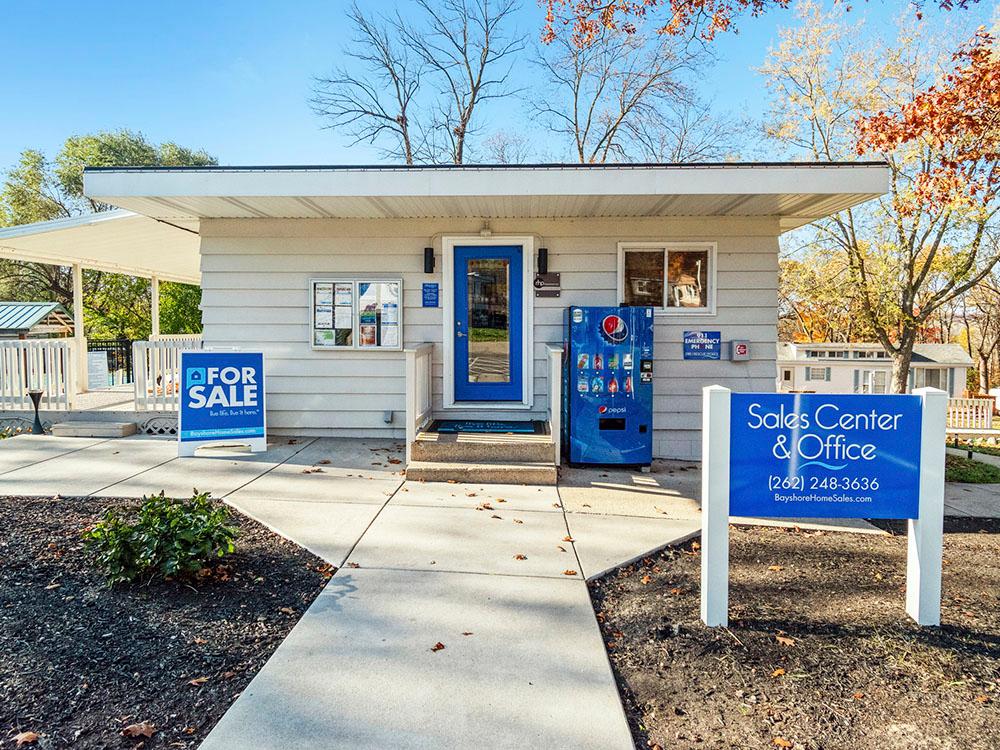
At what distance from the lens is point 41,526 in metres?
4.04

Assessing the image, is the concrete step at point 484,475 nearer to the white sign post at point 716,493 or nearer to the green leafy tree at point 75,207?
the white sign post at point 716,493

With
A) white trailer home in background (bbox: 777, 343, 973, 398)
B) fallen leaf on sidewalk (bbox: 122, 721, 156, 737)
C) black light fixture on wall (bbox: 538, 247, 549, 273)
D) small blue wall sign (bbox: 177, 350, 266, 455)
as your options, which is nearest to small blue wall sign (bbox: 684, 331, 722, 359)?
black light fixture on wall (bbox: 538, 247, 549, 273)

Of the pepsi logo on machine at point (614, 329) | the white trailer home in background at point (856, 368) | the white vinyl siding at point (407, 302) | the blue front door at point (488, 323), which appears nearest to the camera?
the pepsi logo on machine at point (614, 329)

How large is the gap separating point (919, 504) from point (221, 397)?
20.0 ft

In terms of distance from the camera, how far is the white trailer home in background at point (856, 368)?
1245 centimetres

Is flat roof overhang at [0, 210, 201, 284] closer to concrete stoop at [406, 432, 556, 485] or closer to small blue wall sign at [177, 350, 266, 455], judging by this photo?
small blue wall sign at [177, 350, 266, 455]

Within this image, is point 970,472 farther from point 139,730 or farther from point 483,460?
point 139,730

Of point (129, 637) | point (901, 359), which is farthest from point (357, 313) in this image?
point (901, 359)

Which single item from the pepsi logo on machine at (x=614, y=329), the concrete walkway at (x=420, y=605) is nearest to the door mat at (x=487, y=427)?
the concrete walkway at (x=420, y=605)

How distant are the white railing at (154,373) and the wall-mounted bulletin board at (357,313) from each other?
6.18 ft

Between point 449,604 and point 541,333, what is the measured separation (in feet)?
14.3

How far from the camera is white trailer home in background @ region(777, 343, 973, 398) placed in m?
12.4

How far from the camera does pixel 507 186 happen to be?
5.88 meters

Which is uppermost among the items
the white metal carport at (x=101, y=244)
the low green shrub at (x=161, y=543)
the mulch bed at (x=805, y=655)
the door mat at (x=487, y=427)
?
the white metal carport at (x=101, y=244)
